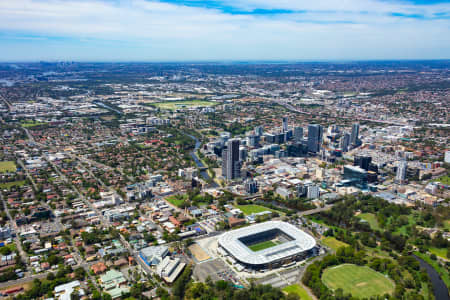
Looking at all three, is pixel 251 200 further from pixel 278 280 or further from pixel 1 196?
pixel 1 196

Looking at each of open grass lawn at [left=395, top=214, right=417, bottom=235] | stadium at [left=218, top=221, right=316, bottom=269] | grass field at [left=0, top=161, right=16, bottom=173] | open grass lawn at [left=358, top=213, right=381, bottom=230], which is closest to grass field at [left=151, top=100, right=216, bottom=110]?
grass field at [left=0, top=161, right=16, bottom=173]

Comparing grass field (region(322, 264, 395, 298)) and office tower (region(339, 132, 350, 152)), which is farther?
office tower (region(339, 132, 350, 152))

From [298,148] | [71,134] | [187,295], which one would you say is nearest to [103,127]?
[71,134]

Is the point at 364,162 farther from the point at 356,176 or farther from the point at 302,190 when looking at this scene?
the point at 302,190

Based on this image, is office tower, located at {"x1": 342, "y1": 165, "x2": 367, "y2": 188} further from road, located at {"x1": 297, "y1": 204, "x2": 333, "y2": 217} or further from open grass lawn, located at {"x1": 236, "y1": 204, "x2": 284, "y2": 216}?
open grass lawn, located at {"x1": 236, "y1": 204, "x2": 284, "y2": 216}

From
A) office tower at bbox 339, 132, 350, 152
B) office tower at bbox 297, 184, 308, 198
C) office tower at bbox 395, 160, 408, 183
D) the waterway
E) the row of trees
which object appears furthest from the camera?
office tower at bbox 339, 132, 350, 152

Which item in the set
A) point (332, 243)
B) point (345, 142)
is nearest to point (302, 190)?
point (332, 243)

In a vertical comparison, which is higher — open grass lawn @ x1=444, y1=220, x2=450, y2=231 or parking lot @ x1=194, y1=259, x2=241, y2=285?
Answer: open grass lawn @ x1=444, y1=220, x2=450, y2=231
